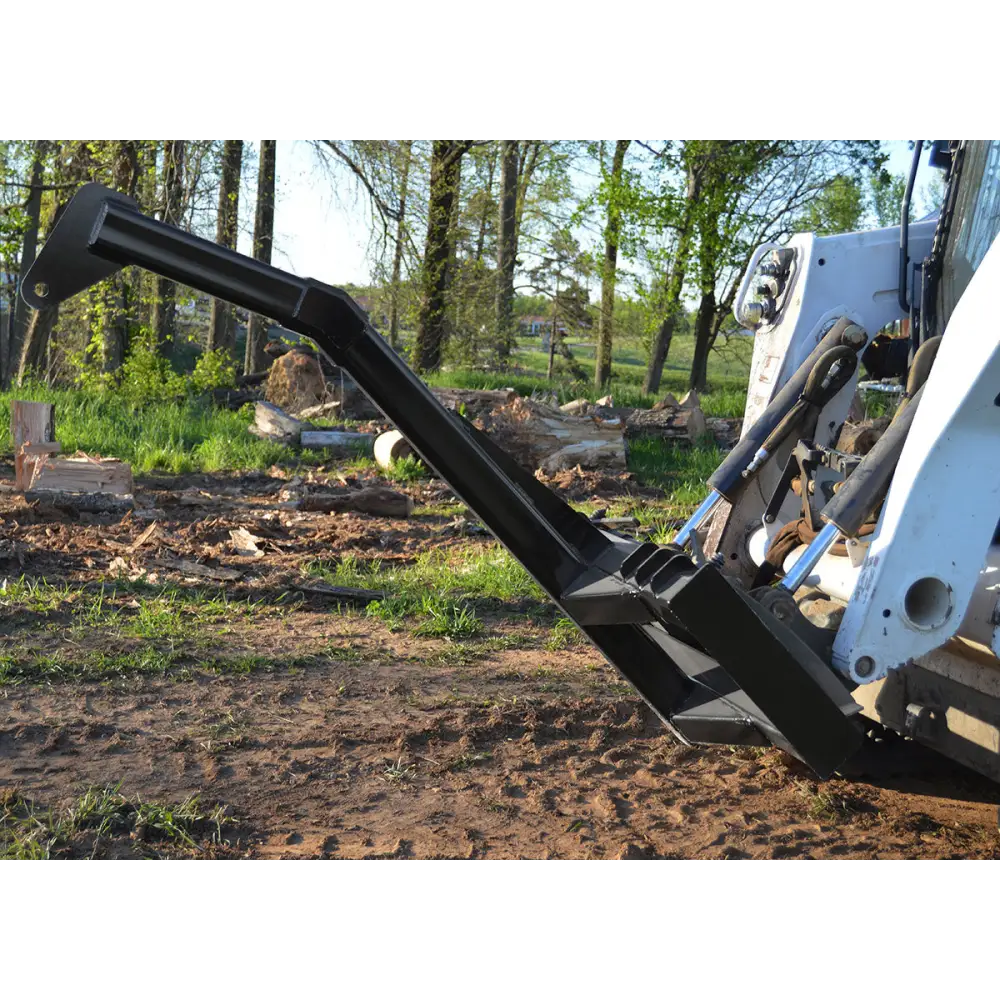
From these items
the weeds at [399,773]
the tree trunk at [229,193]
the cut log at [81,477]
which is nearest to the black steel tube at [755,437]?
the weeds at [399,773]

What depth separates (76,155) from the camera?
1122cm

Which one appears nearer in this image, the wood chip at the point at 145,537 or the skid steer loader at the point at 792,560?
the skid steer loader at the point at 792,560

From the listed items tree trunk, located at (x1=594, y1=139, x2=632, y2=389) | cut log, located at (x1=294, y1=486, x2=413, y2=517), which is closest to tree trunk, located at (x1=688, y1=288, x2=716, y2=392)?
tree trunk, located at (x1=594, y1=139, x2=632, y2=389)

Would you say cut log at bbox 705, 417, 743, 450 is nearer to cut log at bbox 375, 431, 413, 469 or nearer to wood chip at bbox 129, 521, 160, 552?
cut log at bbox 375, 431, 413, 469

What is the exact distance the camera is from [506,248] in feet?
46.6

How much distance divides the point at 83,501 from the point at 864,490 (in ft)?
17.0

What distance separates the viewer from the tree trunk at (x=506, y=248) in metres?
14.0

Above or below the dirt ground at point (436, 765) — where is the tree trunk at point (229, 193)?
above

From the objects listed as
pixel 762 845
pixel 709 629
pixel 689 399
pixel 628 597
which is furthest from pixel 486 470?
pixel 689 399

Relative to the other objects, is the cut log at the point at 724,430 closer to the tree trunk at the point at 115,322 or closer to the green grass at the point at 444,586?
the green grass at the point at 444,586

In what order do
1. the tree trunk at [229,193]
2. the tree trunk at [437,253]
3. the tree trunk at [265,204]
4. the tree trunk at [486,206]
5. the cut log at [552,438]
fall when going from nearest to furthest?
the cut log at [552,438]
the tree trunk at [229,193]
the tree trunk at [265,204]
the tree trunk at [437,253]
the tree trunk at [486,206]

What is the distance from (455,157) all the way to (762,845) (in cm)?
1091

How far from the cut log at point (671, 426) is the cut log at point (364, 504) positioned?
335cm

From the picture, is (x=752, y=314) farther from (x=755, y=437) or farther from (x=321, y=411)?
(x=321, y=411)
